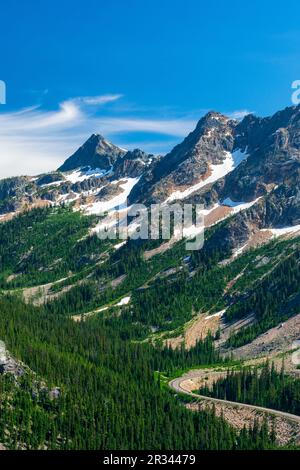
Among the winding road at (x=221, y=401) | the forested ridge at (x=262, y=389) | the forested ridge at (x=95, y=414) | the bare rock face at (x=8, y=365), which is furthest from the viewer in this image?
the forested ridge at (x=262, y=389)

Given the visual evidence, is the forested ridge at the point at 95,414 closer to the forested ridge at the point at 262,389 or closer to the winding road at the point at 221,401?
the winding road at the point at 221,401

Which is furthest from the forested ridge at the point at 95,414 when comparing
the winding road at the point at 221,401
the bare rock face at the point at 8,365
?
the winding road at the point at 221,401

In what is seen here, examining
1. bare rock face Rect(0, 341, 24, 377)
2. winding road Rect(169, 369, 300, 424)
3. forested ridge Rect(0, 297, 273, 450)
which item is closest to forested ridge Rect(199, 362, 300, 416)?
winding road Rect(169, 369, 300, 424)

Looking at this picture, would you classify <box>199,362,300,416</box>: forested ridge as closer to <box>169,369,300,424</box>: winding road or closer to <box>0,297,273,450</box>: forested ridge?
<box>169,369,300,424</box>: winding road

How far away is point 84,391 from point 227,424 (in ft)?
122

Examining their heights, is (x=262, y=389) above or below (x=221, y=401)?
above

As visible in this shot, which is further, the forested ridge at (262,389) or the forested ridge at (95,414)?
the forested ridge at (262,389)

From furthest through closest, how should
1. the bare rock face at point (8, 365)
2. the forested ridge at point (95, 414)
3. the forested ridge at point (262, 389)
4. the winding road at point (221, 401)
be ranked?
the forested ridge at point (262, 389) → the winding road at point (221, 401) → the bare rock face at point (8, 365) → the forested ridge at point (95, 414)

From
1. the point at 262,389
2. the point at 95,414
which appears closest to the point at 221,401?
the point at 262,389

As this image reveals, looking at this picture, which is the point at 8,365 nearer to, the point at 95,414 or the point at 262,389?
the point at 95,414

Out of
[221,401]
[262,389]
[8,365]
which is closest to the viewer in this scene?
[8,365]

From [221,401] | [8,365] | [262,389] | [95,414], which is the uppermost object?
[8,365]
